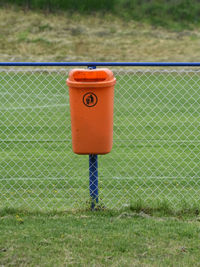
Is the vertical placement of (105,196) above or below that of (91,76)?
below

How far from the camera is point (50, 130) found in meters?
10.2

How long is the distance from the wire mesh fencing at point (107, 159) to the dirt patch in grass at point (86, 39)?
45.7ft

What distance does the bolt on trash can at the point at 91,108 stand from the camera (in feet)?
15.8

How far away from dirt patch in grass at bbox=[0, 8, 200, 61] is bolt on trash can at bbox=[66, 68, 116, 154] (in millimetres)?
20445

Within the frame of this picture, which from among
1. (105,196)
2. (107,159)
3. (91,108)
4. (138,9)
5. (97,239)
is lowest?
(107,159)

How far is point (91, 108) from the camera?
485 centimetres

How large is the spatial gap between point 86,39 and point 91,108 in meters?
23.5

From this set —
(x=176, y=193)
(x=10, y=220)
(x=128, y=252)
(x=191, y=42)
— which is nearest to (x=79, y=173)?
(x=176, y=193)

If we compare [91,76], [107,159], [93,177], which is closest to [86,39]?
[107,159]

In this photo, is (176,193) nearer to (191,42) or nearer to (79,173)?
(79,173)

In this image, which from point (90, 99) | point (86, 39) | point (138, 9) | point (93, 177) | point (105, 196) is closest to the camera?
point (90, 99)

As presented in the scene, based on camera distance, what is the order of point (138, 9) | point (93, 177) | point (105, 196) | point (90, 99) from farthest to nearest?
point (138, 9) → point (105, 196) → point (93, 177) → point (90, 99)

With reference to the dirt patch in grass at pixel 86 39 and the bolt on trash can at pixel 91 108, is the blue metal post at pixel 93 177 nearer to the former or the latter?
the bolt on trash can at pixel 91 108

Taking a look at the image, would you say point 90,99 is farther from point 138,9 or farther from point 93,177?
point 138,9
